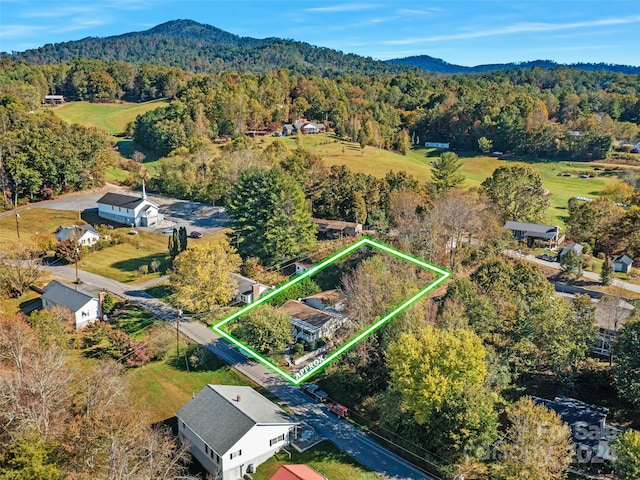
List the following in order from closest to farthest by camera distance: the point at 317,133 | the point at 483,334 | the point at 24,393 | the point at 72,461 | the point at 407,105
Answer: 1. the point at 72,461
2. the point at 24,393
3. the point at 483,334
4. the point at 317,133
5. the point at 407,105

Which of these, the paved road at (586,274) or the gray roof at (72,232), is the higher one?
the gray roof at (72,232)

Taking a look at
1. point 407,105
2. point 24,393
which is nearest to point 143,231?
point 24,393

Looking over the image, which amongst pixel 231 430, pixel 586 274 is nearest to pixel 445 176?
pixel 586 274

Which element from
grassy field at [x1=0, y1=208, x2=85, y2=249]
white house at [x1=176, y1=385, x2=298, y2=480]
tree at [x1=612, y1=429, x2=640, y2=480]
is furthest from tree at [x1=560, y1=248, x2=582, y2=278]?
grassy field at [x1=0, y1=208, x2=85, y2=249]

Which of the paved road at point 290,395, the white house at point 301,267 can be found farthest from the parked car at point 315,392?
the white house at point 301,267

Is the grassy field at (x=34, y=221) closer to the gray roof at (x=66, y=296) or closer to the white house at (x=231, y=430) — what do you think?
the gray roof at (x=66, y=296)

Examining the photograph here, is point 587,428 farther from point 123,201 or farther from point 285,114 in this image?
point 285,114

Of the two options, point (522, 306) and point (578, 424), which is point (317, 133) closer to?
point (522, 306)
